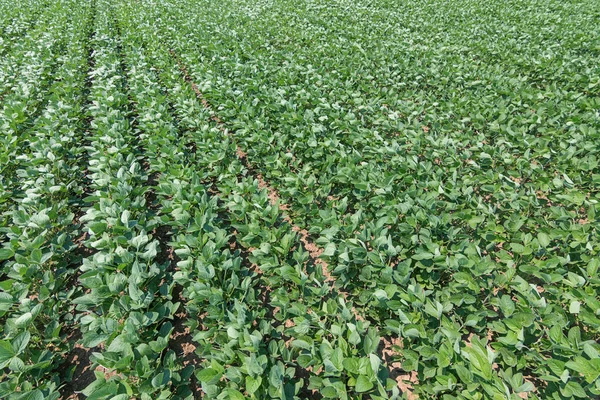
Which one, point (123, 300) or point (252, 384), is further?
point (123, 300)

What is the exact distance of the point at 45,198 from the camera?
3781 mm

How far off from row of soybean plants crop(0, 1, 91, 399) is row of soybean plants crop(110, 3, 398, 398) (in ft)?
3.42

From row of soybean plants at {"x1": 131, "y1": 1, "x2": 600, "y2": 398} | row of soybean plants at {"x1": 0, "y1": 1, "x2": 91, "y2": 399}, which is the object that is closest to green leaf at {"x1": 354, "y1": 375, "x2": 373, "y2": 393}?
row of soybean plants at {"x1": 131, "y1": 1, "x2": 600, "y2": 398}

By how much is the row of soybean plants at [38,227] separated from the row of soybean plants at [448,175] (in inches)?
92.6

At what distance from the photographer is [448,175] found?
421cm

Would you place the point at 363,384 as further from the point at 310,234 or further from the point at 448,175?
the point at 448,175

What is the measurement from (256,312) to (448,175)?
3136 millimetres

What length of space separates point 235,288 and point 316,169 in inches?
89.2

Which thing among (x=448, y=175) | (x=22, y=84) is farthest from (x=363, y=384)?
(x=22, y=84)

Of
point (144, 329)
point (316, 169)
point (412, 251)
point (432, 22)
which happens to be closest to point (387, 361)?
point (412, 251)

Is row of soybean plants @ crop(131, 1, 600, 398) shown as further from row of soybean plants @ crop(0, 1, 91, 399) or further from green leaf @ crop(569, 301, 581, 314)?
row of soybean plants @ crop(0, 1, 91, 399)

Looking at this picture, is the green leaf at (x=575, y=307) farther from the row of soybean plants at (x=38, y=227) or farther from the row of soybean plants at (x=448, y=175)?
the row of soybean plants at (x=38, y=227)

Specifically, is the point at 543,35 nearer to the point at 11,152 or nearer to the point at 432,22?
the point at 432,22

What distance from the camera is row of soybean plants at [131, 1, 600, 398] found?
7.53 ft
